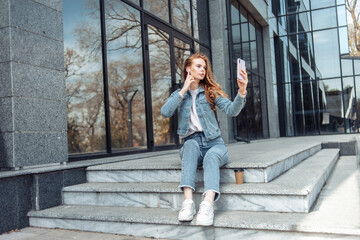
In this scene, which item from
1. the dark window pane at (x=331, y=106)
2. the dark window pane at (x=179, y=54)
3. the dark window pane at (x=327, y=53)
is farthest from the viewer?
the dark window pane at (x=327, y=53)

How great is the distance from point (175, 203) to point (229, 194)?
51 centimetres

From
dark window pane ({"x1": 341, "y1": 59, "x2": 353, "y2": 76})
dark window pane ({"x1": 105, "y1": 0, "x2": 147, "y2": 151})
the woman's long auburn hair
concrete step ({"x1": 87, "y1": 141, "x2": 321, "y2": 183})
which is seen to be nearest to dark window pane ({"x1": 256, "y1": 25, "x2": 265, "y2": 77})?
dark window pane ({"x1": 341, "y1": 59, "x2": 353, "y2": 76})

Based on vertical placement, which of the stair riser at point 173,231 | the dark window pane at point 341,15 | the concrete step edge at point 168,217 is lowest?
the stair riser at point 173,231

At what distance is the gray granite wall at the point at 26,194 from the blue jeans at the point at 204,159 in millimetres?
1412

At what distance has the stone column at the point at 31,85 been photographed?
320 centimetres

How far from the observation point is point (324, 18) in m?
15.0

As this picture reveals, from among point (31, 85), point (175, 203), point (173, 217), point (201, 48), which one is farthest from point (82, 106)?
point (201, 48)

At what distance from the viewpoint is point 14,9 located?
10.7 feet

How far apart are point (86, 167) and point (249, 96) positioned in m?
8.70

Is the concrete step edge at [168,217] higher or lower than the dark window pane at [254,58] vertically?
lower

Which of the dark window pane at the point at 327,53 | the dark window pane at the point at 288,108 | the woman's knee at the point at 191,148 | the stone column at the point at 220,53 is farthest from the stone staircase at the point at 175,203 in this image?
the dark window pane at the point at 327,53

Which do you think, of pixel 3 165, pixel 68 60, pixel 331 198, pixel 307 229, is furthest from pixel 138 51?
pixel 307 229

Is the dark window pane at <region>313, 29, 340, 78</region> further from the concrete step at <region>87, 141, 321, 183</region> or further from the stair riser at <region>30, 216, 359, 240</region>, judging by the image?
the stair riser at <region>30, 216, 359, 240</region>

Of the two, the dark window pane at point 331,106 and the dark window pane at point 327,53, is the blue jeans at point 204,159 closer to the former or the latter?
the dark window pane at point 331,106
